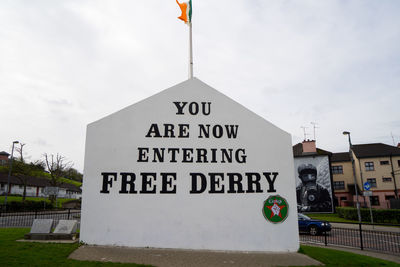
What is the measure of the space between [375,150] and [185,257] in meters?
46.2

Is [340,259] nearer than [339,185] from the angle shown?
Yes

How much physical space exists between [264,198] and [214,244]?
282 centimetres

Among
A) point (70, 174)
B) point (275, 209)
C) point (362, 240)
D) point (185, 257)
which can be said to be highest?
point (70, 174)

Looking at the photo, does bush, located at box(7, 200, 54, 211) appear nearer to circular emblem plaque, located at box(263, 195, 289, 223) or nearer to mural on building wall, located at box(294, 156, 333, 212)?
circular emblem plaque, located at box(263, 195, 289, 223)

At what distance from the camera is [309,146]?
39.7 metres

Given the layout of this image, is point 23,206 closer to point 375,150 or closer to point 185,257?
point 185,257

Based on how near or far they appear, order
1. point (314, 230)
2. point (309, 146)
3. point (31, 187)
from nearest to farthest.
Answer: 1. point (314, 230)
2. point (309, 146)
3. point (31, 187)

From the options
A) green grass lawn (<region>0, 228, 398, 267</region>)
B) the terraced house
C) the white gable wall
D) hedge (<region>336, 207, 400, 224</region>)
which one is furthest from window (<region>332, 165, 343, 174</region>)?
the white gable wall

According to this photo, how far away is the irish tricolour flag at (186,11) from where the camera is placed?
49.9 feet

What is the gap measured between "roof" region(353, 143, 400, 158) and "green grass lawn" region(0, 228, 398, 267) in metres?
39.9

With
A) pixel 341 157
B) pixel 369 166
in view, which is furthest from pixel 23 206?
pixel 369 166

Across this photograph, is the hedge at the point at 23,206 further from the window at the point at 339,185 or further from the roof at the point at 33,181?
the window at the point at 339,185

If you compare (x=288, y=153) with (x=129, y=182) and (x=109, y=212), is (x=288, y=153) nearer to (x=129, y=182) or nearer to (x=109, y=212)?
→ (x=129, y=182)

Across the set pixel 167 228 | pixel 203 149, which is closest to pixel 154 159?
pixel 203 149
